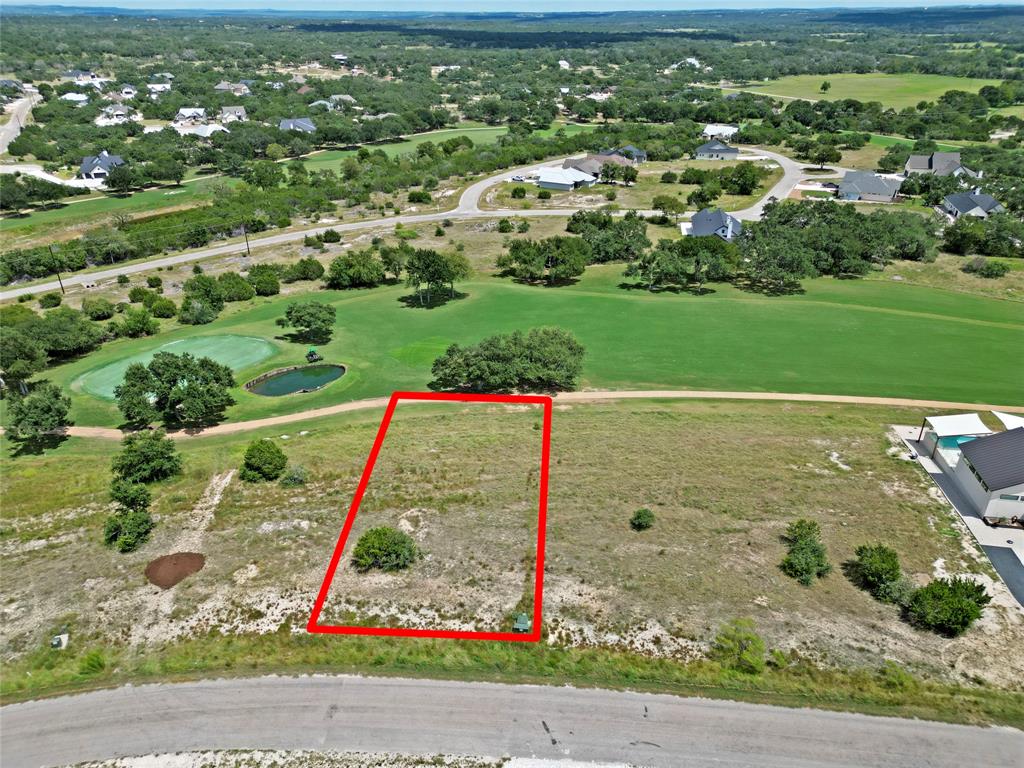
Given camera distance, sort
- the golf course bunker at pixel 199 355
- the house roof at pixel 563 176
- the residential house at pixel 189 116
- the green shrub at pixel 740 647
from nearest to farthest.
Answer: the green shrub at pixel 740 647, the golf course bunker at pixel 199 355, the house roof at pixel 563 176, the residential house at pixel 189 116

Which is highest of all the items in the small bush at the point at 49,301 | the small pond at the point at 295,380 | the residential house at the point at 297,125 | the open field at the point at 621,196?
the residential house at the point at 297,125

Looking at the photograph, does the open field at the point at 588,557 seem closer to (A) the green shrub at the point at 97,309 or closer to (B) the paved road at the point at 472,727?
(B) the paved road at the point at 472,727

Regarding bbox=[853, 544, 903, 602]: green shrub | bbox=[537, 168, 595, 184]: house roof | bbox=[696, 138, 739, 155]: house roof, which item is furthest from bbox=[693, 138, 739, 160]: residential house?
bbox=[853, 544, 903, 602]: green shrub

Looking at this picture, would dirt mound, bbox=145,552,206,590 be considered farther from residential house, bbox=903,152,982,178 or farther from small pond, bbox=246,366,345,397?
residential house, bbox=903,152,982,178

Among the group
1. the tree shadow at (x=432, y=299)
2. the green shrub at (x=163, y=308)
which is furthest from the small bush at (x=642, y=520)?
the green shrub at (x=163, y=308)

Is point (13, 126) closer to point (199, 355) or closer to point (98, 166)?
point (98, 166)

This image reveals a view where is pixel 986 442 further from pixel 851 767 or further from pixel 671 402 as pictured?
pixel 851 767
